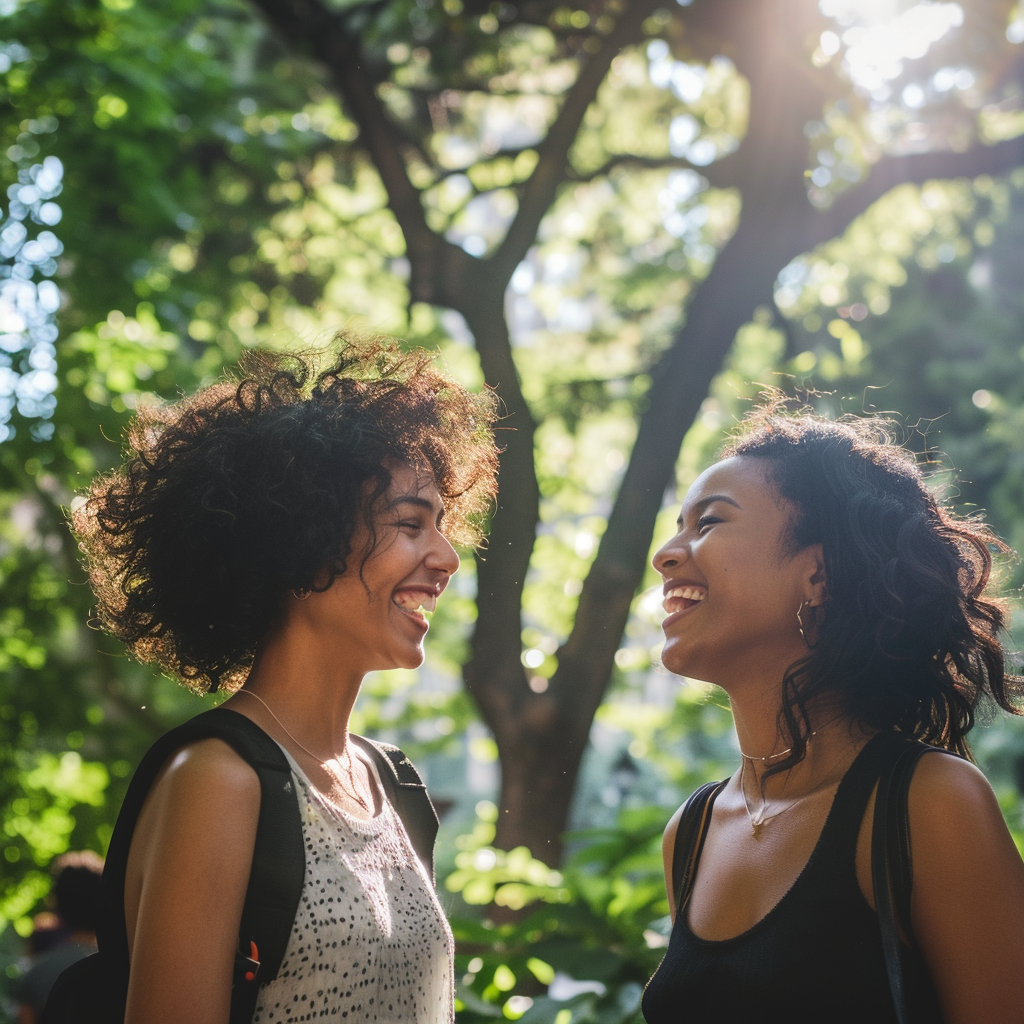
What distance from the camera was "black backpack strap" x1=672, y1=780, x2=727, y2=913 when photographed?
2117 millimetres

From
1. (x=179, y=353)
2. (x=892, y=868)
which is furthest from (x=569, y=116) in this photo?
(x=892, y=868)

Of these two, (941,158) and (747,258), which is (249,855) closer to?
(747,258)

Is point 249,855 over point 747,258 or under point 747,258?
under

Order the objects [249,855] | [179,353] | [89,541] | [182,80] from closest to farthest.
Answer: [249,855] → [89,541] → [182,80] → [179,353]

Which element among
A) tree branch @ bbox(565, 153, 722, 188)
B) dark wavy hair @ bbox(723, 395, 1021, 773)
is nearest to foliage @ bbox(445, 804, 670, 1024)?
dark wavy hair @ bbox(723, 395, 1021, 773)

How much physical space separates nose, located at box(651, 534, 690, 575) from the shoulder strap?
0.63m

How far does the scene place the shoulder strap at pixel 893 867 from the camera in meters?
1.58

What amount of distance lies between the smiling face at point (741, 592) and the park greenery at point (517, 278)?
584 millimetres

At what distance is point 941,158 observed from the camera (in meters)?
5.56

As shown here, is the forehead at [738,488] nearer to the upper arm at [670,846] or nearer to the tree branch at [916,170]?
the upper arm at [670,846]

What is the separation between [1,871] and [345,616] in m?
5.03

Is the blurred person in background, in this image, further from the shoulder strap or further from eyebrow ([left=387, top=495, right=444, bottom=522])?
the shoulder strap

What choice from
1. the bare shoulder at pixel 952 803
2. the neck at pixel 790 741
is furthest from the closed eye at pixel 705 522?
the bare shoulder at pixel 952 803

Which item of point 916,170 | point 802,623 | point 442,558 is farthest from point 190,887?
point 916,170
